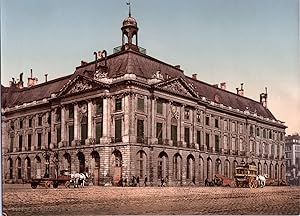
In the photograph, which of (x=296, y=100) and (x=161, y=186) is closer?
(x=296, y=100)

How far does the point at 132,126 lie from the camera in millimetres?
8906

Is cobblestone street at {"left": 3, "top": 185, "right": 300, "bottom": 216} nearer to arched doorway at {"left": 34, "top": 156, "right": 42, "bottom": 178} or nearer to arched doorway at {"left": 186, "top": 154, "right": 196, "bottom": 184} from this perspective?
arched doorway at {"left": 186, "top": 154, "right": 196, "bottom": 184}

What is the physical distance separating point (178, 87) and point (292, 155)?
2.05 metres

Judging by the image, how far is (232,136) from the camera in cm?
926

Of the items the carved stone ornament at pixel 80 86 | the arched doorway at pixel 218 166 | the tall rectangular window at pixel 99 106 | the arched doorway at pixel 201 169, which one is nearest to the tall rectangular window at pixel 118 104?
the tall rectangular window at pixel 99 106

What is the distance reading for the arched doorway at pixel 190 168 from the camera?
912 cm

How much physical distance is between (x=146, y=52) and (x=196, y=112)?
1443mm

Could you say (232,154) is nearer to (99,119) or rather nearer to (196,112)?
(196,112)

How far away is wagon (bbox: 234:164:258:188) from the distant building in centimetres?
53

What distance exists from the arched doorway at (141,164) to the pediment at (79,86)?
1.34 meters

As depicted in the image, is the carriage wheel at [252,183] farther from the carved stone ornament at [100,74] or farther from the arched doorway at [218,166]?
the carved stone ornament at [100,74]

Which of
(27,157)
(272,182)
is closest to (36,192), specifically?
(27,157)

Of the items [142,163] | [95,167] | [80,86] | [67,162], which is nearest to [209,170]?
[142,163]

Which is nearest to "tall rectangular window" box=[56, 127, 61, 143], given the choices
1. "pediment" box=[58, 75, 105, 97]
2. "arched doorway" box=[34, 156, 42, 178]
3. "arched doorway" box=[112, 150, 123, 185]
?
"arched doorway" box=[34, 156, 42, 178]
